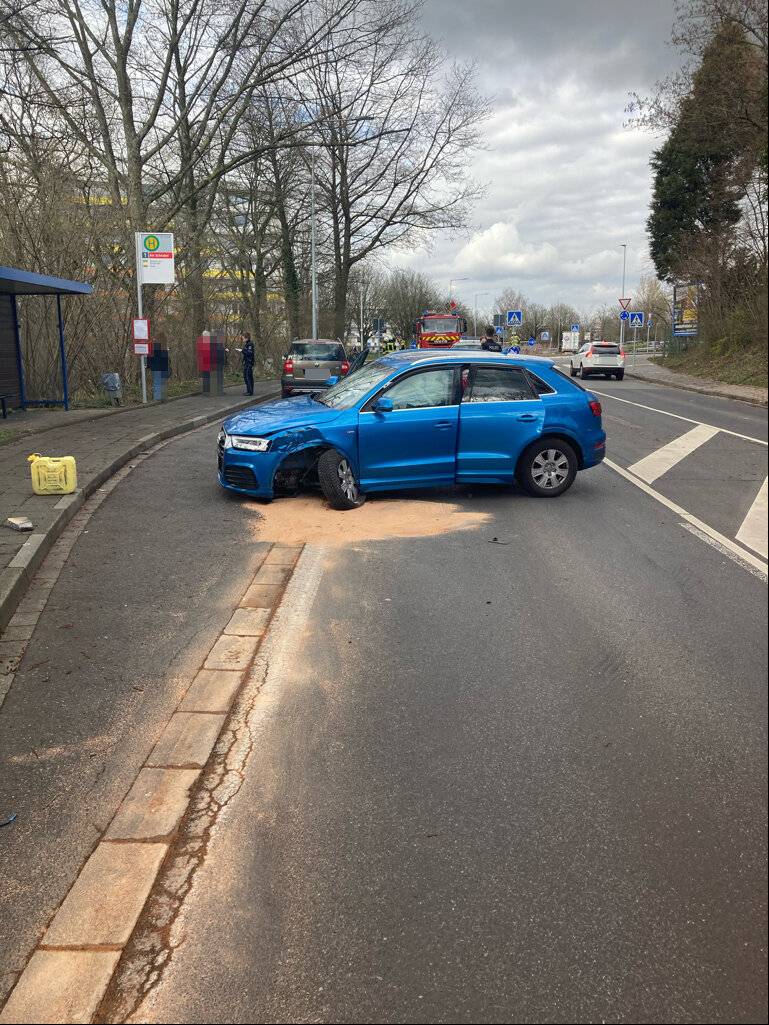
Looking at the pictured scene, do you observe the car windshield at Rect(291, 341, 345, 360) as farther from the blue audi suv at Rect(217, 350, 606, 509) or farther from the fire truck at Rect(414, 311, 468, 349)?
the blue audi suv at Rect(217, 350, 606, 509)

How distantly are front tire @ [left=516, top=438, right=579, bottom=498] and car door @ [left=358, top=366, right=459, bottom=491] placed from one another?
2.74 ft

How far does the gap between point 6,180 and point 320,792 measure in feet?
61.1

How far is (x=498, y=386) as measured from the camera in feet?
31.0

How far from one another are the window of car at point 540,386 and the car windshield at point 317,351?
1458cm

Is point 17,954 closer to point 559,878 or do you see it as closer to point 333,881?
point 333,881

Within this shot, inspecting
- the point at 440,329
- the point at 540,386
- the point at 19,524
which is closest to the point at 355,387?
the point at 540,386

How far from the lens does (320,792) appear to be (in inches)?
136

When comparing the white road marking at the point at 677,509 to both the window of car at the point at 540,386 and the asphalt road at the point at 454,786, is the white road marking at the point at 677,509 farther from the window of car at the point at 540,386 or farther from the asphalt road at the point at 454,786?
the window of car at the point at 540,386

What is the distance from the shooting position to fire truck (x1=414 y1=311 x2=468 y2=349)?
101 ft

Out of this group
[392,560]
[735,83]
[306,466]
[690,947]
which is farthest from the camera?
[306,466]

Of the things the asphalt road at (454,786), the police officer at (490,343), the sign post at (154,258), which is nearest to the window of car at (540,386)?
the asphalt road at (454,786)

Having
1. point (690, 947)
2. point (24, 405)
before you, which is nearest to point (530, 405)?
point (690, 947)

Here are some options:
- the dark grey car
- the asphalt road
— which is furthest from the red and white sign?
the asphalt road

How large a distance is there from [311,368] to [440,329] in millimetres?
10370
